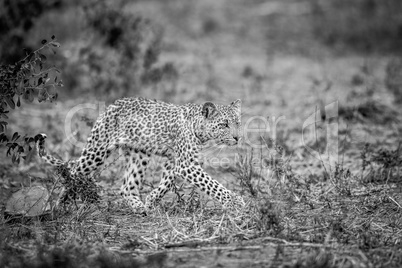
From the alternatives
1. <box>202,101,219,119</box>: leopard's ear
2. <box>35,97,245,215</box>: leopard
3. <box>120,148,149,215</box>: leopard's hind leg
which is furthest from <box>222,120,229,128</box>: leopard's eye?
<box>120,148,149,215</box>: leopard's hind leg

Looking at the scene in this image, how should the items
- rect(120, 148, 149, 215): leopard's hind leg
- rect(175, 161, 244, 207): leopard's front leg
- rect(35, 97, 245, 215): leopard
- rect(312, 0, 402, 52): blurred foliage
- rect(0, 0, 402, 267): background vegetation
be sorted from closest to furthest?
1. rect(0, 0, 402, 267): background vegetation
2. rect(175, 161, 244, 207): leopard's front leg
3. rect(35, 97, 245, 215): leopard
4. rect(120, 148, 149, 215): leopard's hind leg
5. rect(312, 0, 402, 52): blurred foliage

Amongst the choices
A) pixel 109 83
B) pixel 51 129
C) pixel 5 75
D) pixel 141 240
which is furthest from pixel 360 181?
pixel 109 83

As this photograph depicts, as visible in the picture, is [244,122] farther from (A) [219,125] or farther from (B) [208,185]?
(B) [208,185]

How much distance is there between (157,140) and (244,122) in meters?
4.29

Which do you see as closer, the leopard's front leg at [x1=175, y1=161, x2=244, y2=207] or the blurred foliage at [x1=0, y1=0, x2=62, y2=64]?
the leopard's front leg at [x1=175, y1=161, x2=244, y2=207]

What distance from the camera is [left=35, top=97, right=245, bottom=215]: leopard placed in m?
7.61

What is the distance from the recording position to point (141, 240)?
20.8ft

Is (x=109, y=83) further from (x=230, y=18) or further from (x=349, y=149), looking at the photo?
(x=230, y=18)

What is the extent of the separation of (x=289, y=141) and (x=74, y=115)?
4138 mm

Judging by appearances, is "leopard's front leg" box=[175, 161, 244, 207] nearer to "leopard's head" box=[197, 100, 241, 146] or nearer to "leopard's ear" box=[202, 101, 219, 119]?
"leopard's head" box=[197, 100, 241, 146]

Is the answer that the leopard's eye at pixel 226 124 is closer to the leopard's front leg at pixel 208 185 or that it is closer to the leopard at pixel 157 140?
the leopard at pixel 157 140

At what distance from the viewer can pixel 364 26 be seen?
66.7ft

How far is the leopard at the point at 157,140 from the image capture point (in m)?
7.61

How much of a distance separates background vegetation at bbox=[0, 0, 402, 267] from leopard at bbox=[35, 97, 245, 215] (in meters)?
0.23
